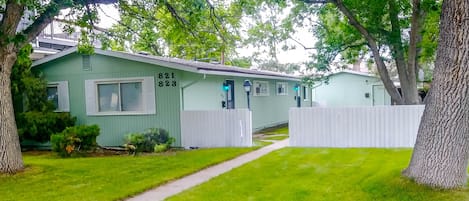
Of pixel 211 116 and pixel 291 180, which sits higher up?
pixel 211 116

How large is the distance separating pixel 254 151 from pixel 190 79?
3.16 m

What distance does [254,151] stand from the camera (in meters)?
10.8

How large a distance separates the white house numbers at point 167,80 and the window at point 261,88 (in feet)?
19.0

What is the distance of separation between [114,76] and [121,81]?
0.93 feet

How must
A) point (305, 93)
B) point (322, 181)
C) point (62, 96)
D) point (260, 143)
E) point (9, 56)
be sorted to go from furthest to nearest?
point (305, 93)
point (62, 96)
point (260, 143)
point (9, 56)
point (322, 181)

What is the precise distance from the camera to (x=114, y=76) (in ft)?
41.5

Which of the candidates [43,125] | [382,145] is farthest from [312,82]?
[43,125]

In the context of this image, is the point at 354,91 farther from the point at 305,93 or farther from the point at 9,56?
the point at 9,56

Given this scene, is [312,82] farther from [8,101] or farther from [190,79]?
[8,101]

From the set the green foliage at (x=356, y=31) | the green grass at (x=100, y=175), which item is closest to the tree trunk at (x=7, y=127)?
the green grass at (x=100, y=175)

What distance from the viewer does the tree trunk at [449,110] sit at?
220 inches

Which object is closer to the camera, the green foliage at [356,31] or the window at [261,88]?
the green foliage at [356,31]

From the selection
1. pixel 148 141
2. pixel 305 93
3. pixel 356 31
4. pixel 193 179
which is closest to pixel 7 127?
pixel 148 141

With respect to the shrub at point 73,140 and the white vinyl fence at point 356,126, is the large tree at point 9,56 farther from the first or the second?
the white vinyl fence at point 356,126
